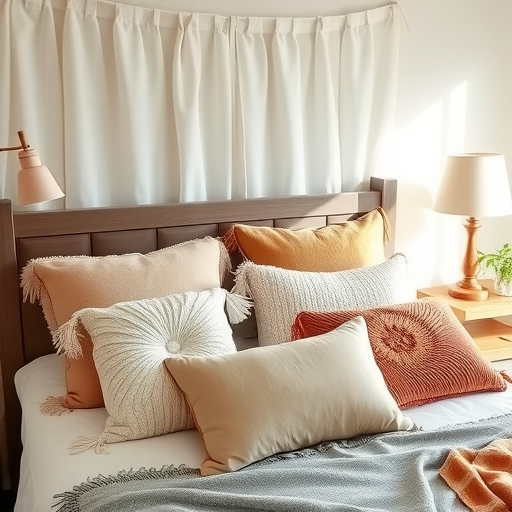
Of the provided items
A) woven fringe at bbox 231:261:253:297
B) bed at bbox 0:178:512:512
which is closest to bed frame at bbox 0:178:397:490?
bed at bbox 0:178:512:512

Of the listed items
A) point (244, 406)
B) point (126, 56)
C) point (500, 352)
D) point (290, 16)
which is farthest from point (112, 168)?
point (500, 352)

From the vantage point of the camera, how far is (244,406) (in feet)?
5.34

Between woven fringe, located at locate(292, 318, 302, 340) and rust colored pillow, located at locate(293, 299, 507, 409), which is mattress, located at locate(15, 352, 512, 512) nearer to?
rust colored pillow, located at locate(293, 299, 507, 409)

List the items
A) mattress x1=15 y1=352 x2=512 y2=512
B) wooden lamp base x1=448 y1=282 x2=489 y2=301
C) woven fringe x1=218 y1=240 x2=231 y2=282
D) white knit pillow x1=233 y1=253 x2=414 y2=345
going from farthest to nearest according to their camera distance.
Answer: wooden lamp base x1=448 y1=282 x2=489 y2=301
woven fringe x1=218 y1=240 x2=231 y2=282
white knit pillow x1=233 y1=253 x2=414 y2=345
mattress x1=15 y1=352 x2=512 y2=512

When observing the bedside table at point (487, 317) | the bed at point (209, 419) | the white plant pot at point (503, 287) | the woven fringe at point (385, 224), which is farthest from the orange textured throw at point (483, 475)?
the white plant pot at point (503, 287)

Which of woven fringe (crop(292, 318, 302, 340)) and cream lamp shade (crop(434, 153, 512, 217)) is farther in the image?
cream lamp shade (crop(434, 153, 512, 217))

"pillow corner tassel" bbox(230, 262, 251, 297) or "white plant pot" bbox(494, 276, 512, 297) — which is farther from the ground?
"pillow corner tassel" bbox(230, 262, 251, 297)

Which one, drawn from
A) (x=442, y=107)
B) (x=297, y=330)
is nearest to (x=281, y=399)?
(x=297, y=330)

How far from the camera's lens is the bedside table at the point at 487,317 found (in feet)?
8.30

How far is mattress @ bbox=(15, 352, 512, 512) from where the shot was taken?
1.58 m

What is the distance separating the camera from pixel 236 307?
2094mm

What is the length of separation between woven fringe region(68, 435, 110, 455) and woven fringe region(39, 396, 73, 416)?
169mm

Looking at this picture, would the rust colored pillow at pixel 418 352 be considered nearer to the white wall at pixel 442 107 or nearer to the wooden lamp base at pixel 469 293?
the wooden lamp base at pixel 469 293

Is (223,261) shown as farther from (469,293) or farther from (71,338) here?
(469,293)
